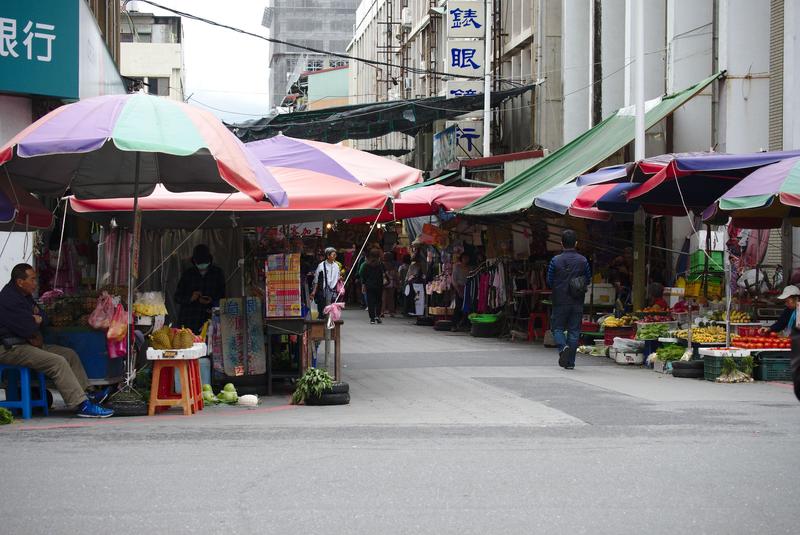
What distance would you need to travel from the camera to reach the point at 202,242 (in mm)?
17562

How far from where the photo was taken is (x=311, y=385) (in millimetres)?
12672

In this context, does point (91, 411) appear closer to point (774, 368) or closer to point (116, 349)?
point (116, 349)

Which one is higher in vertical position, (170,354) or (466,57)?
(466,57)

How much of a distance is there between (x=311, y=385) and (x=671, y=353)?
6315mm

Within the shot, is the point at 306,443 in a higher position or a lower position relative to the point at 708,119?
lower

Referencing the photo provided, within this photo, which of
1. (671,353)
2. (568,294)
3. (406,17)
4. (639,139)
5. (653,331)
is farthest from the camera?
(406,17)

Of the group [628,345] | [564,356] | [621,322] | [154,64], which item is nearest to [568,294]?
[564,356]

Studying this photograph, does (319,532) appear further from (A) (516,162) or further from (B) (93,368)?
(A) (516,162)

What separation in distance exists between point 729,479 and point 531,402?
4882 millimetres

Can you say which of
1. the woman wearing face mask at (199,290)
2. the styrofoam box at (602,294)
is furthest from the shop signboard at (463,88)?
the woman wearing face mask at (199,290)

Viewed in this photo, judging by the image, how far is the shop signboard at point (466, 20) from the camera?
3178 centimetres

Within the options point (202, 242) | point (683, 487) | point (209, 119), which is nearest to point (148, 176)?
point (209, 119)

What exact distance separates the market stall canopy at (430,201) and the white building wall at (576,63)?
17.4ft

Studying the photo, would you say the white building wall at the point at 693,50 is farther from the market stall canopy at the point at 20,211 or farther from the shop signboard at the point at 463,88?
the market stall canopy at the point at 20,211
